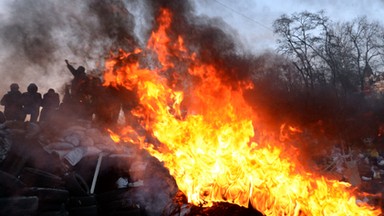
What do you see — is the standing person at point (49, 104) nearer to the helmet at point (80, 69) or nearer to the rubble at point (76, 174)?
the rubble at point (76, 174)

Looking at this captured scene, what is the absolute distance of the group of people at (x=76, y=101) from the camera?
35.1 feet

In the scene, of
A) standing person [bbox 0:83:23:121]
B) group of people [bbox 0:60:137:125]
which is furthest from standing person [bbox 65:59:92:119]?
standing person [bbox 0:83:23:121]

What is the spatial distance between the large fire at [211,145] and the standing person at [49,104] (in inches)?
94.7

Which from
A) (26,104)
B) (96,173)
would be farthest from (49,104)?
(96,173)

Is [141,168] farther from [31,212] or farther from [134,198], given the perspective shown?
[31,212]

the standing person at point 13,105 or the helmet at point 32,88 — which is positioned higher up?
the helmet at point 32,88

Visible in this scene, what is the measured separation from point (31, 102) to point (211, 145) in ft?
22.0

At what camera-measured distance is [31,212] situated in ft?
21.3

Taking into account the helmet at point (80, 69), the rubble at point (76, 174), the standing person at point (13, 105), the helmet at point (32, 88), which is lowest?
the rubble at point (76, 174)

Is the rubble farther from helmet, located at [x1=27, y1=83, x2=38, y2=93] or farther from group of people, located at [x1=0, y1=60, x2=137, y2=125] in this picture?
helmet, located at [x1=27, y1=83, x2=38, y2=93]

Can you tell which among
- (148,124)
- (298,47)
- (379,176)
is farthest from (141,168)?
(298,47)

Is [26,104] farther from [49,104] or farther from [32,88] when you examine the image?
[49,104]

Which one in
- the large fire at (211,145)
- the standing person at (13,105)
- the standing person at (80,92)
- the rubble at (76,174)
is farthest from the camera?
the standing person at (80,92)

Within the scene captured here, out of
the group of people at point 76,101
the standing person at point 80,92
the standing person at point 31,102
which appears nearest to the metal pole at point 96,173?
the group of people at point 76,101
